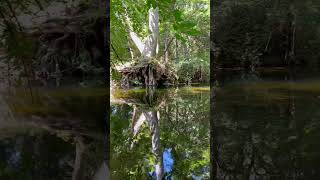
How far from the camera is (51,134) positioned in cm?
177

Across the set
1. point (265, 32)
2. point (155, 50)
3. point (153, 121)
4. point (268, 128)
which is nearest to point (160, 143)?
point (268, 128)

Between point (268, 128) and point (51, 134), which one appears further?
point (268, 128)

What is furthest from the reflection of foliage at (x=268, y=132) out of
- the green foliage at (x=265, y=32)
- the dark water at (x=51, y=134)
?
the dark water at (x=51, y=134)

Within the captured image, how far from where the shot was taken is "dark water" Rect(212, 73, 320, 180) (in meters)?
1.61

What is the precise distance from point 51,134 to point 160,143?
930 mm

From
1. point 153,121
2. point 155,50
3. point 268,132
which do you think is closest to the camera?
point 268,132

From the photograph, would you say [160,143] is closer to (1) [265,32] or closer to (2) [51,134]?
(2) [51,134]

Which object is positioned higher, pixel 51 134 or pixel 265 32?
pixel 265 32

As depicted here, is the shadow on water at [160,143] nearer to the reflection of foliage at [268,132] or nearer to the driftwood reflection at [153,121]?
the driftwood reflection at [153,121]

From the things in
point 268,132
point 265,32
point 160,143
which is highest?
point 265,32

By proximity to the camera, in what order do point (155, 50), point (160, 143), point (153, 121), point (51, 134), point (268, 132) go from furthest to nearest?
point (155, 50) < point (153, 121) < point (160, 143) < point (268, 132) < point (51, 134)

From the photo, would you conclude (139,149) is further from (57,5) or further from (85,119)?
(57,5)

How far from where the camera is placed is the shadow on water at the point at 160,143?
6.27ft

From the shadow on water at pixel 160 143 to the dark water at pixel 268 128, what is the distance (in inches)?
6.4
